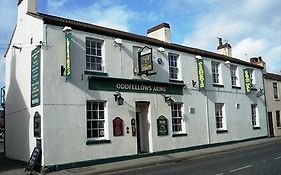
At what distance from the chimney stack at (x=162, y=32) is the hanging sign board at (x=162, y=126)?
6373 millimetres

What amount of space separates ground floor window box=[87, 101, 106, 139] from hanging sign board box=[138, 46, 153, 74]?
3001 mm

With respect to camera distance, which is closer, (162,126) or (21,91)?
(21,91)

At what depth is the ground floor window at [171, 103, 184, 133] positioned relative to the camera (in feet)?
68.4

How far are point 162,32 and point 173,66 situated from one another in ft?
12.3

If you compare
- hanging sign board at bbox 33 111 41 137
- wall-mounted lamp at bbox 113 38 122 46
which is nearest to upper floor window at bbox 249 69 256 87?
wall-mounted lamp at bbox 113 38 122 46

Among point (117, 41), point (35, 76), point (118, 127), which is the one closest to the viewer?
point (35, 76)

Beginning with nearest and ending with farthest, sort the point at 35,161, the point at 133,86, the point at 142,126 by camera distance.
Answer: the point at 35,161 < the point at 133,86 < the point at 142,126

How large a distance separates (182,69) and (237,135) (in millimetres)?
7521

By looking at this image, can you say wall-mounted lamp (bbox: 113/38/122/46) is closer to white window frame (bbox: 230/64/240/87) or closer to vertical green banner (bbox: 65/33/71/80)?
vertical green banner (bbox: 65/33/71/80)

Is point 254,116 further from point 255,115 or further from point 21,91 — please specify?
point 21,91

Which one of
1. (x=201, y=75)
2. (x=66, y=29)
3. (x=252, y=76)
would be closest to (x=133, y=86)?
(x=66, y=29)

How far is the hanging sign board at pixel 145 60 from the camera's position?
18236 millimetres

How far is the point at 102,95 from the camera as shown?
1709 centimetres

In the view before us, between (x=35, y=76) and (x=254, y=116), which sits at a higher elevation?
(x=35, y=76)
